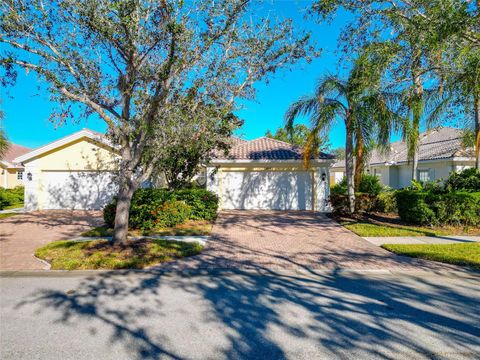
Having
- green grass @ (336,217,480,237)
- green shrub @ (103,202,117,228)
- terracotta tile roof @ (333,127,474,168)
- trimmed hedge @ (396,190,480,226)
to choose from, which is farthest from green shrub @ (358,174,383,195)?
green shrub @ (103,202,117,228)

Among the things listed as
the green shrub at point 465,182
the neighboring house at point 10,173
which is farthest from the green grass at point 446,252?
the neighboring house at point 10,173

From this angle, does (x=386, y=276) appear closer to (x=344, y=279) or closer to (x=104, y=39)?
(x=344, y=279)

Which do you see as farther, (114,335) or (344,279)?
(344,279)

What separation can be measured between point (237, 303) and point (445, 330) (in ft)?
8.80

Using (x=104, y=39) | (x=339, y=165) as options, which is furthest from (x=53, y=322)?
(x=339, y=165)

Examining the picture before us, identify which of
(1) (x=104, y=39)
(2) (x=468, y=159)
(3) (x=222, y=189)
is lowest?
(3) (x=222, y=189)

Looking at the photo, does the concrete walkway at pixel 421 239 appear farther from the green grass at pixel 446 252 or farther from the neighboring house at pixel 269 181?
the neighboring house at pixel 269 181

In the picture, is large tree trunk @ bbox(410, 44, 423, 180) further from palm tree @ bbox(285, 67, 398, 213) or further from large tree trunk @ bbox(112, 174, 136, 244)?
large tree trunk @ bbox(112, 174, 136, 244)

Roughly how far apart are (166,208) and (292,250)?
5.01 metres

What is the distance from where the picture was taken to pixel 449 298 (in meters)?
4.40

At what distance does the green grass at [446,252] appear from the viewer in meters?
6.09

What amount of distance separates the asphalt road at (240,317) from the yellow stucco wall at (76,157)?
11.0 metres

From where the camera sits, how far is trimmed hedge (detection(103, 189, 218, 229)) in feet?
32.4

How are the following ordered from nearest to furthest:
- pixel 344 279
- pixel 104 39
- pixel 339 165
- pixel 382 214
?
pixel 344 279 < pixel 104 39 < pixel 382 214 < pixel 339 165
